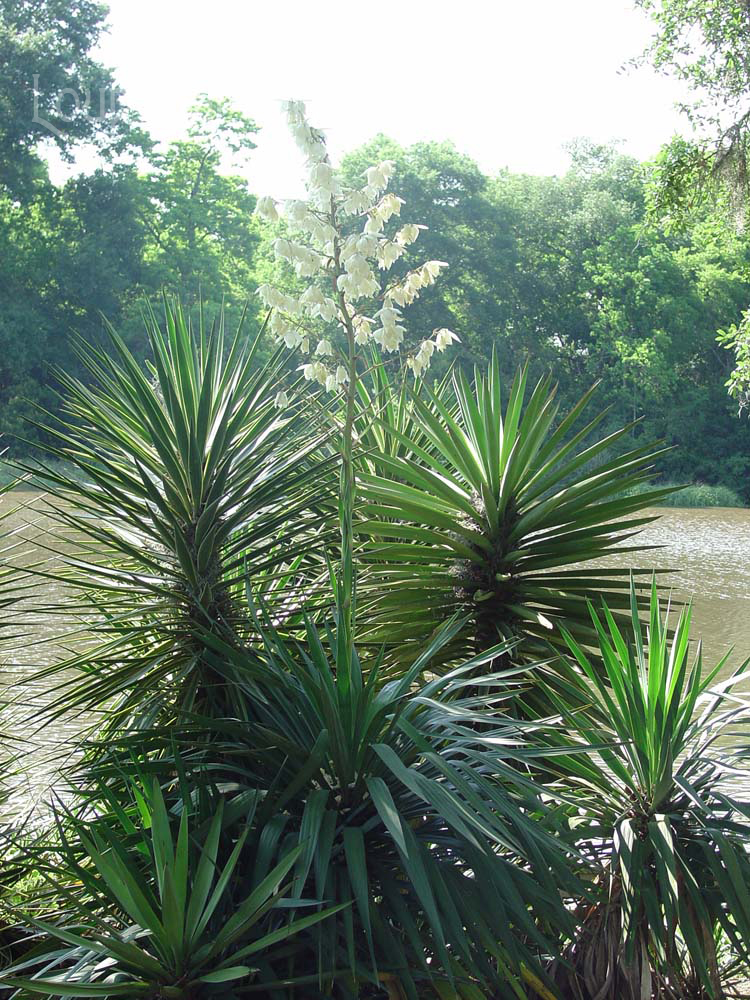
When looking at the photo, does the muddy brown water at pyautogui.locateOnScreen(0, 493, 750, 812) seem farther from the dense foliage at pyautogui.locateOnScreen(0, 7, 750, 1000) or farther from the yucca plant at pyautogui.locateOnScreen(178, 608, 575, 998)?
the yucca plant at pyautogui.locateOnScreen(178, 608, 575, 998)

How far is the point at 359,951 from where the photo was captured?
2600 millimetres

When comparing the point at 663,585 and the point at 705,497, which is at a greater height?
the point at 663,585

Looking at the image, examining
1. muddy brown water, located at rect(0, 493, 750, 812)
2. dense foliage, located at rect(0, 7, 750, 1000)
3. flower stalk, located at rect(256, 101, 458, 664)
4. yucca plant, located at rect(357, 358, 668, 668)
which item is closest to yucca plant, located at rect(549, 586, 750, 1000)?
dense foliage, located at rect(0, 7, 750, 1000)

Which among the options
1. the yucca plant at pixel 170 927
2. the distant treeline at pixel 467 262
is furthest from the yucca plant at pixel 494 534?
the distant treeline at pixel 467 262

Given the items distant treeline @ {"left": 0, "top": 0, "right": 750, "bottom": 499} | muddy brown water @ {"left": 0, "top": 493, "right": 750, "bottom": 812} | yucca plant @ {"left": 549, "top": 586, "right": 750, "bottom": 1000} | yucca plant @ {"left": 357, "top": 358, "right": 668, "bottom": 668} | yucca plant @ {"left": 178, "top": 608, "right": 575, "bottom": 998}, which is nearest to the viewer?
yucca plant @ {"left": 178, "top": 608, "right": 575, "bottom": 998}

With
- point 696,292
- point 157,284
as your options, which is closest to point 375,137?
point 157,284

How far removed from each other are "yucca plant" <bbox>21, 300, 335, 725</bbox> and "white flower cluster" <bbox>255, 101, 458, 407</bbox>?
0.36m

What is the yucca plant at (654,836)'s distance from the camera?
2.89 meters

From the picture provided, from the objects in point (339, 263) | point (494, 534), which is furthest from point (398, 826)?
point (339, 263)

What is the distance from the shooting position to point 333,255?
3842mm

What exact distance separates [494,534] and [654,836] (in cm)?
148

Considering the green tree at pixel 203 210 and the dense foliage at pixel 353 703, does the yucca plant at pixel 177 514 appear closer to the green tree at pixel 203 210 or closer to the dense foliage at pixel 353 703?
the dense foliage at pixel 353 703

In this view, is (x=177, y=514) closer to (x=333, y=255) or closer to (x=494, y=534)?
(x=333, y=255)

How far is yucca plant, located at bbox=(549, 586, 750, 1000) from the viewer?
9.49 feet
